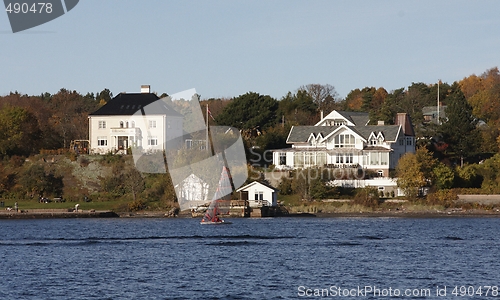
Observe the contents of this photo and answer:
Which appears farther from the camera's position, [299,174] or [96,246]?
[299,174]

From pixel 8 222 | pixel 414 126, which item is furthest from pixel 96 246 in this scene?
pixel 414 126

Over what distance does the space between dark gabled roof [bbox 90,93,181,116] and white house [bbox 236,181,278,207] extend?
70.6ft

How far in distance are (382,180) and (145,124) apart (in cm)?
2726

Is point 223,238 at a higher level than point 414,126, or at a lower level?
lower

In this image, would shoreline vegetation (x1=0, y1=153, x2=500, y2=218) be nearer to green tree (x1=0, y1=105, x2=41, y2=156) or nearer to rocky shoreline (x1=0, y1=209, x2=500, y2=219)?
rocky shoreline (x1=0, y1=209, x2=500, y2=219)

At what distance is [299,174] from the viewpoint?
7450 centimetres

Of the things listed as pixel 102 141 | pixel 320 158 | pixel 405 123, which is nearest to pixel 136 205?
pixel 320 158

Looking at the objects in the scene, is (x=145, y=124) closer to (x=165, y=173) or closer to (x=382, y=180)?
(x=165, y=173)

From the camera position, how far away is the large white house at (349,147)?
260 feet

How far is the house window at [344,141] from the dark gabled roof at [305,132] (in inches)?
71.1

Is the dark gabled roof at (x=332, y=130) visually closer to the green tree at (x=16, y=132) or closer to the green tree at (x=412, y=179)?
the green tree at (x=412, y=179)

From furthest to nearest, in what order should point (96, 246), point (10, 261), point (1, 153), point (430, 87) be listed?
point (430, 87)
point (1, 153)
point (96, 246)
point (10, 261)

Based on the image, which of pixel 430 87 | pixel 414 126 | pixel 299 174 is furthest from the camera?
pixel 430 87

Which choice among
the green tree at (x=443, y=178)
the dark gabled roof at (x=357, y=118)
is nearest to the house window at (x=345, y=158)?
the green tree at (x=443, y=178)
